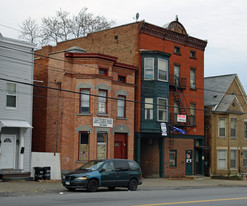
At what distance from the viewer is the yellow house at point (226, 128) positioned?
3969 cm

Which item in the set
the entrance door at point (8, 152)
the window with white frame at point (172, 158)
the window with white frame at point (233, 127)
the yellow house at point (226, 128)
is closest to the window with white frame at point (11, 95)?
the entrance door at point (8, 152)

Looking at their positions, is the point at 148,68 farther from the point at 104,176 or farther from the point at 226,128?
the point at 104,176

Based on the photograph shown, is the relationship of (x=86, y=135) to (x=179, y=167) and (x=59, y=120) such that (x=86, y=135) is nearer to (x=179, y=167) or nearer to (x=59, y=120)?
(x=59, y=120)

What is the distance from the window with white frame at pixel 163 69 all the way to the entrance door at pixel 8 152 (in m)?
13.2

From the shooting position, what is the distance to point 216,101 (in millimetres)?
41031

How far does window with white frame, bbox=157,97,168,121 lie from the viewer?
109 ft

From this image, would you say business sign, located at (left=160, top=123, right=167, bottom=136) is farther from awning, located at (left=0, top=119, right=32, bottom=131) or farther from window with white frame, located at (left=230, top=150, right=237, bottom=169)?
awning, located at (left=0, top=119, right=32, bottom=131)

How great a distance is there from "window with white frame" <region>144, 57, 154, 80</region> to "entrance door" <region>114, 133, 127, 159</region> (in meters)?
5.15

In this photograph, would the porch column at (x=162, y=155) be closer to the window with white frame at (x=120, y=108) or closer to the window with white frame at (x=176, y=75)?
the window with white frame at (x=120, y=108)

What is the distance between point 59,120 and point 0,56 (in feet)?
21.2

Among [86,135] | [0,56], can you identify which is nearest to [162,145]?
[86,135]

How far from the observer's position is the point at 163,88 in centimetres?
3347

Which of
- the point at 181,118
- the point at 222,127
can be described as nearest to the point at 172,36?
the point at 181,118

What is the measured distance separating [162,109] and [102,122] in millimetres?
6407
